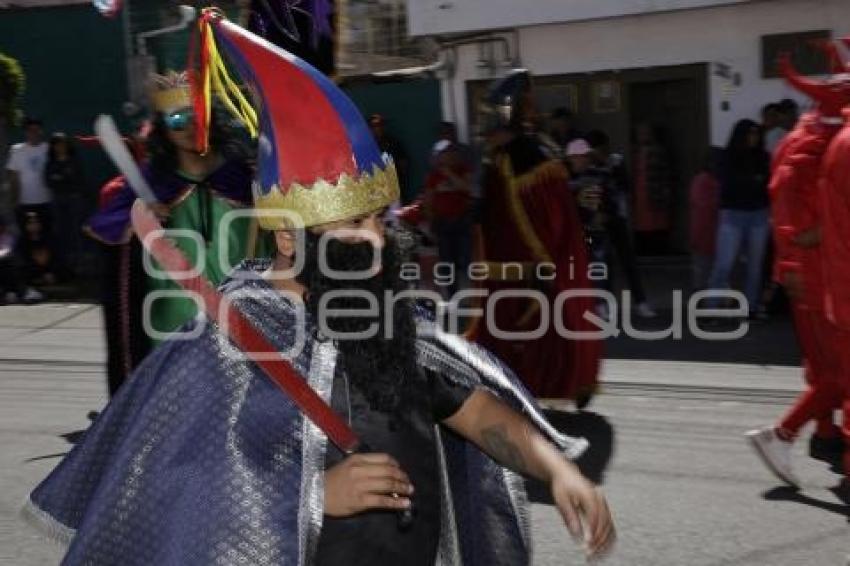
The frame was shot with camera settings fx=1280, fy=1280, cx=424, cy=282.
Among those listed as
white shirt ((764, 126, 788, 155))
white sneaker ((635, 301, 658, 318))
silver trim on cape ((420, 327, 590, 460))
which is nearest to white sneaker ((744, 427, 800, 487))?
silver trim on cape ((420, 327, 590, 460))

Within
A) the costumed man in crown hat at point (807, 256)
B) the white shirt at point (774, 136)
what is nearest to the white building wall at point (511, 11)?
the white shirt at point (774, 136)

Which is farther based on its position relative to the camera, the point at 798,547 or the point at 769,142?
the point at 769,142

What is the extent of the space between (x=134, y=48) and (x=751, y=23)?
772cm

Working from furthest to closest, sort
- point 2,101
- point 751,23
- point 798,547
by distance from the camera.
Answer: point 2,101
point 751,23
point 798,547

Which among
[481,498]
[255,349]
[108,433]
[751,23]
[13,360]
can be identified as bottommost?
[13,360]

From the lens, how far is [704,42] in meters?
12.9

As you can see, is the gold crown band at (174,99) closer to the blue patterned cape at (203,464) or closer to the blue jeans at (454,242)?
the blue patterned cape at (203,464)

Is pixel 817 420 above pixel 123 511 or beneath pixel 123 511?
beneath

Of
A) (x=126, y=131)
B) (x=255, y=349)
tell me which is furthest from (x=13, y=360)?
(x=255, y=349)

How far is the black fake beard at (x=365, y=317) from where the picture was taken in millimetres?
2299

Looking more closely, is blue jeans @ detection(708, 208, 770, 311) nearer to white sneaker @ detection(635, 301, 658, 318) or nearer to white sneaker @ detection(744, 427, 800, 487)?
white sneaker @ detection(635, 301, 658, 318)

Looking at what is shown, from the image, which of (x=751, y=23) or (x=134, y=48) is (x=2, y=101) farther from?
(x=751, y=23)

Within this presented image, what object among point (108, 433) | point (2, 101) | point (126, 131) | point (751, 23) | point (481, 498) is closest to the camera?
point (108, 433)

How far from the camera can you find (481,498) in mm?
2629
